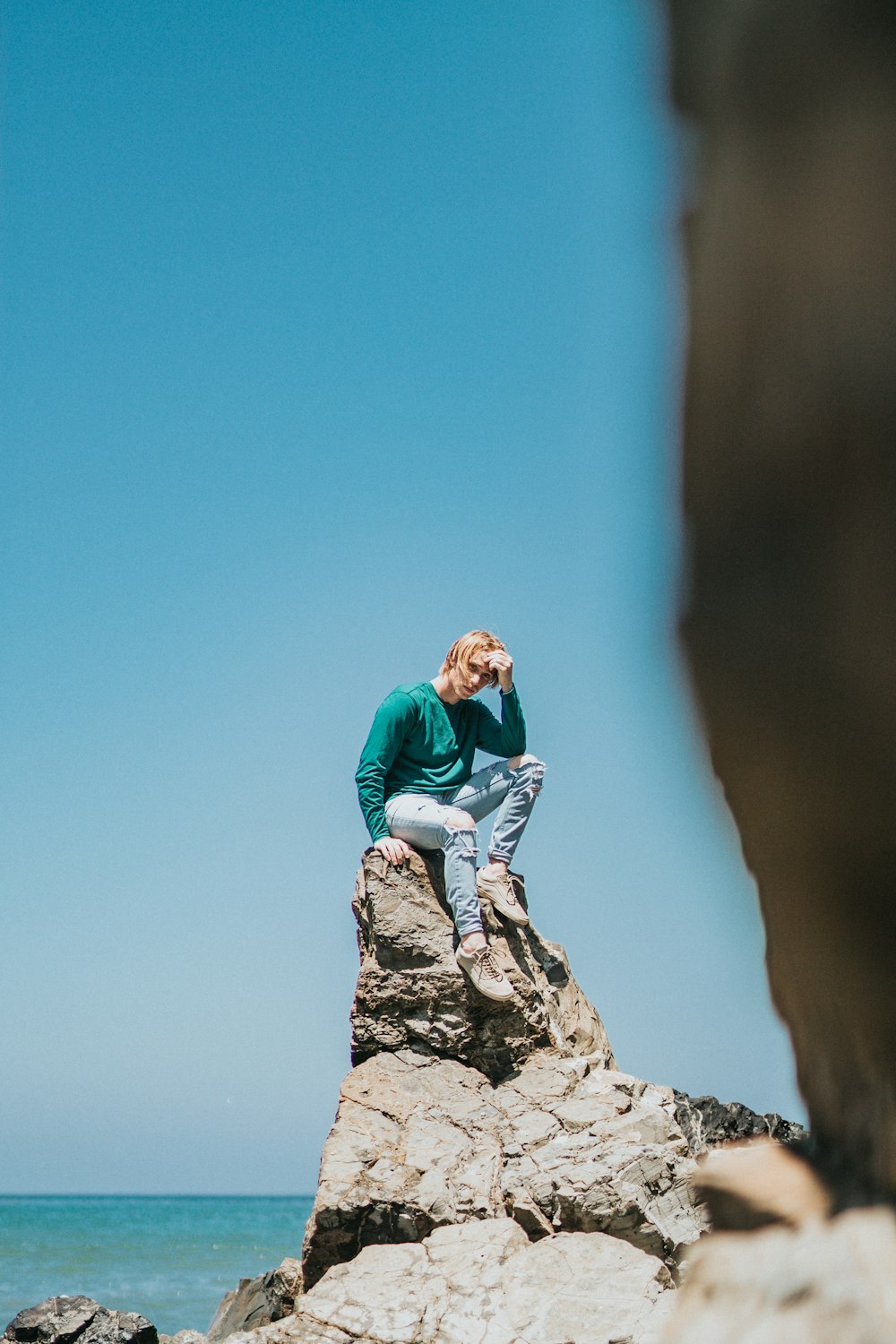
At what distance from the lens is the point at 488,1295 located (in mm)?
4379

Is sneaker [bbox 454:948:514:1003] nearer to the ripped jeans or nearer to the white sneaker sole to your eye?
the white sneaker sole

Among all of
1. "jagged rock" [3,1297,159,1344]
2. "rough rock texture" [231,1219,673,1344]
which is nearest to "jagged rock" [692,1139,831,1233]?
Result: "rough rock texture" [231,1219,673,1344]

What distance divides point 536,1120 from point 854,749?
189 inches

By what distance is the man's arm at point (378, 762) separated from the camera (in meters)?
6.11

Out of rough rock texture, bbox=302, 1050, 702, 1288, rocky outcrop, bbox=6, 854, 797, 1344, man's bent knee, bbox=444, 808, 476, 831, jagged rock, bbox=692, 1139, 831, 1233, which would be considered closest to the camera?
jagged rock, bbox=692, 1139, 831, 1233

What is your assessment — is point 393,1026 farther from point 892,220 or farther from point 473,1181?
point 892,220

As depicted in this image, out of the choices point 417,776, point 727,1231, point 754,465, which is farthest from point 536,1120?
point 754,465

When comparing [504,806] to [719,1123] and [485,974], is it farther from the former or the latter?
[719,1123]

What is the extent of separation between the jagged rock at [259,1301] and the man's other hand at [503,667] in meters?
2.79

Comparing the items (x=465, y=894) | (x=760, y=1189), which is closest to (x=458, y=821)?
(x=465, y=894)

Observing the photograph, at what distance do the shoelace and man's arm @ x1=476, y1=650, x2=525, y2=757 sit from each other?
1033 mm

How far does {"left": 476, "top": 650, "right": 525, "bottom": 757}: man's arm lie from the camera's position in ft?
20.2

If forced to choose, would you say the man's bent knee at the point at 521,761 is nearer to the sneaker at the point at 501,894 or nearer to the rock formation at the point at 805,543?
the sneaker at the point at 501,894

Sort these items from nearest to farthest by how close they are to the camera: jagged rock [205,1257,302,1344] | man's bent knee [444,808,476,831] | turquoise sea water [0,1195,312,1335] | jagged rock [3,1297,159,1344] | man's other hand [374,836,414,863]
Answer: jagged rock [205,1257,302,1344]
man's bent knee [444,808,476,831]
man's other hand [374,836,414,863]
jagged rock [3,1297,159,1344]
turquoise sea water [0,1195,312,1335]
